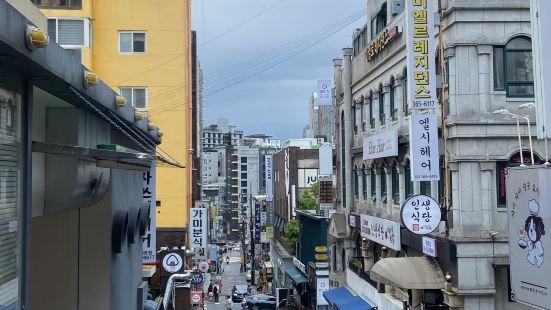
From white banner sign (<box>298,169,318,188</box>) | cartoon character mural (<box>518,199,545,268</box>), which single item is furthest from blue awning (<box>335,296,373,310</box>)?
white banner sign (<box>298,169,318,188</box>)

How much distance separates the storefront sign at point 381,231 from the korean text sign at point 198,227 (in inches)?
321

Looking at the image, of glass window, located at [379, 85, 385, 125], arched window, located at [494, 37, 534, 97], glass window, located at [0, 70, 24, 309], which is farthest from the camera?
glass window, located at [379, 85, 385, 125]

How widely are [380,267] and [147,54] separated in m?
19.4

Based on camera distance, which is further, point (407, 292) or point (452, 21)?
point (407, 292)

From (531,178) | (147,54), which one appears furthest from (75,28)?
(531,178)

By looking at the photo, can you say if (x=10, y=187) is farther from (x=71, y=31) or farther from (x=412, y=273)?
(x=71, y=31)

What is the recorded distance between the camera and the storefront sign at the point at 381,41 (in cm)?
2352

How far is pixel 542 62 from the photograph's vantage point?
8.62 m

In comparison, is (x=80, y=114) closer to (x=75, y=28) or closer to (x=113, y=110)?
(x=113, y=110)

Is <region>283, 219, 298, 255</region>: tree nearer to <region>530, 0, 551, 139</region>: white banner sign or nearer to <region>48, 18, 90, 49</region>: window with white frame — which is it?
<region>48, 18, 90, 49</region>: window with white frame

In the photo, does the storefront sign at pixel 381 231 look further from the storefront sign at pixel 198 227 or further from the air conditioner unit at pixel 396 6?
the air conditioner unit at pixel 396 6

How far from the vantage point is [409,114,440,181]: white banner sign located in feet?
60.2

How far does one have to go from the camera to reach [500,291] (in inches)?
736

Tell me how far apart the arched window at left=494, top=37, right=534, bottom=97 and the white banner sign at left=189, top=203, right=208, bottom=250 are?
18.1 metres
